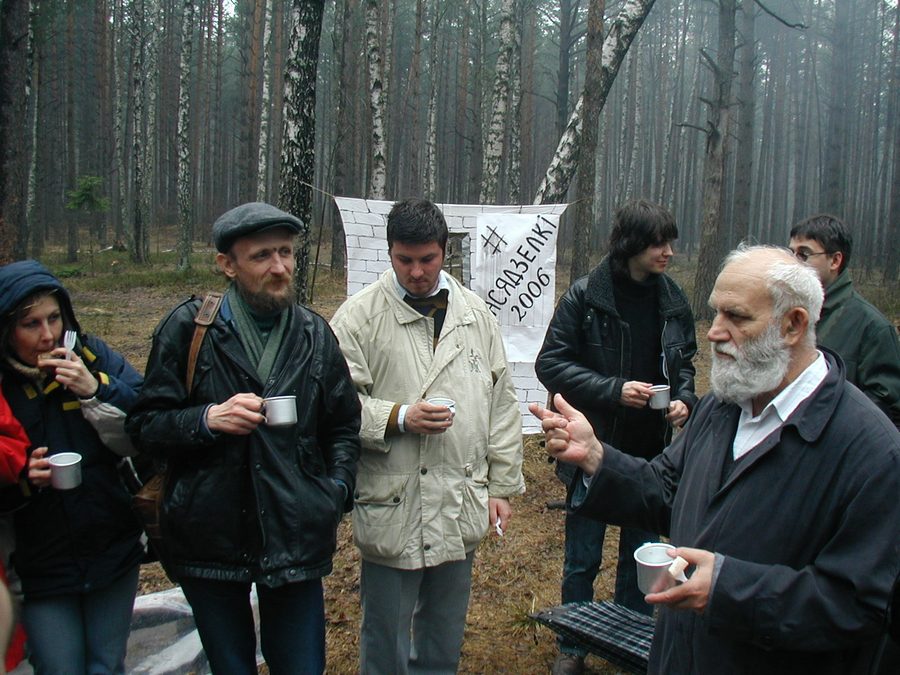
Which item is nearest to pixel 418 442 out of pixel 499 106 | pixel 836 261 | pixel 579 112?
pixel 836 261

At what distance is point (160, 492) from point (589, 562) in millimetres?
2108

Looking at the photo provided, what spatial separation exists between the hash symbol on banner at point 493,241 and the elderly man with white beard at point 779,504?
11.4ft

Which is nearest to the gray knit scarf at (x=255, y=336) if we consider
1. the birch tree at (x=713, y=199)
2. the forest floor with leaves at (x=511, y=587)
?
the forest floor with leaves at (x=511, y=587)

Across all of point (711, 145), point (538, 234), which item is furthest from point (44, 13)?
point (538, 234)

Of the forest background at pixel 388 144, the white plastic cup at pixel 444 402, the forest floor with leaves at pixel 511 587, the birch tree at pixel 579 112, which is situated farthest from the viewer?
the birch tree at pixel 579 112

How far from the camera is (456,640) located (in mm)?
2969

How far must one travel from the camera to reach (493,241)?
5531 millimetres

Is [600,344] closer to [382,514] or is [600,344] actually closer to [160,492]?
[382,514]

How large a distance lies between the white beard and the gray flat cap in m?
1.38

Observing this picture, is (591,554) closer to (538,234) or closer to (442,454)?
(442,454)

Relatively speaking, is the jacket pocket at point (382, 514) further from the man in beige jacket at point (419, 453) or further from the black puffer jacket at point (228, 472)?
the black puffer jacket at point (228, 472)

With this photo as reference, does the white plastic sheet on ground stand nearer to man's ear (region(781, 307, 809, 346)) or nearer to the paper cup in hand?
the paper cup in hand

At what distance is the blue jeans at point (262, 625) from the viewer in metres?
2.36

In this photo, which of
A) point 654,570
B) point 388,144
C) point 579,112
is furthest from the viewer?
point 388,144
